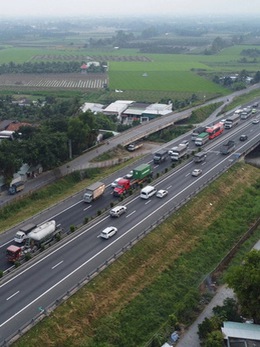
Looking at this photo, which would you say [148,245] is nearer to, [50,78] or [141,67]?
[50,78]

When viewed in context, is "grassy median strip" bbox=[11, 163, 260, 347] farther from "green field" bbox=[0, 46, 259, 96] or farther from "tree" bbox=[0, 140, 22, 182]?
"green field" bbox=[0, 46, 259, 96]

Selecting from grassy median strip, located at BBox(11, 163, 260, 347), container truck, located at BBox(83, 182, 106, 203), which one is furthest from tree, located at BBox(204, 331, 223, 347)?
container truck, located at BBox(83, 182, 106, 203)

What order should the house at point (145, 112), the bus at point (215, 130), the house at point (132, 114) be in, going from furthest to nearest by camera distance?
1. the house at point (132, 114)
2. the house at point (145, 112)
3. the bus at point (215, 130)

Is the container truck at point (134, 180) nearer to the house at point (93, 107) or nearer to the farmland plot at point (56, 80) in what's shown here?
the house at point (93, 107)

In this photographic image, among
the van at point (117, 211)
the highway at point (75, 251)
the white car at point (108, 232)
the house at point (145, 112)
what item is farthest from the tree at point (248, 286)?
the house at point (145, 112)

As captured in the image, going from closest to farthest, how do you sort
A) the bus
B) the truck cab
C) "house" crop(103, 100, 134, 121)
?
the truck cab, the bus, "house" crop(103, 100, 134, 121)

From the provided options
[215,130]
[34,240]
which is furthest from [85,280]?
[215,130]

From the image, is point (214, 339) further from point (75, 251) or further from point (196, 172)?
point (196, 172)
